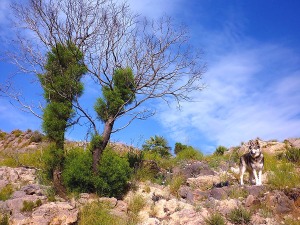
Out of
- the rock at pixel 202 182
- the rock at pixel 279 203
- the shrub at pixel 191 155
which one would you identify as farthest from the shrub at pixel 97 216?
the shrub at pixel 191 155

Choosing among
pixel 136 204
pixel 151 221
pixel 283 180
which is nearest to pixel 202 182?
pixel 283 180

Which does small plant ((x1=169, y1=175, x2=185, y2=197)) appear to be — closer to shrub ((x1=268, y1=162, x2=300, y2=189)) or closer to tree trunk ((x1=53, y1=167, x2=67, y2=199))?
shrub ((x1=268, y1=162, x2=300, y2=189))

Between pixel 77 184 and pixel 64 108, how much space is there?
335 centimetres

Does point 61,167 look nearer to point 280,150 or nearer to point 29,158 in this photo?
point 29,158

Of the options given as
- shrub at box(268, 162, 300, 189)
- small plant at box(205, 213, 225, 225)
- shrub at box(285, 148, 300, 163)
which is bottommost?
small plant at box(205, 213, 225, 225)

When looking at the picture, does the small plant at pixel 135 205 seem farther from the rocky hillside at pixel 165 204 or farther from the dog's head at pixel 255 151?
the dog's head at pixel 255 151

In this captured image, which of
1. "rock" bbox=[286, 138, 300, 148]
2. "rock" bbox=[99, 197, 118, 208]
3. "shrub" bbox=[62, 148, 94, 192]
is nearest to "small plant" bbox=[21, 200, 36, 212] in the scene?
"shrub" bbox=[62, 148, 94, 192]

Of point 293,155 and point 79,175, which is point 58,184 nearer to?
point 79,175

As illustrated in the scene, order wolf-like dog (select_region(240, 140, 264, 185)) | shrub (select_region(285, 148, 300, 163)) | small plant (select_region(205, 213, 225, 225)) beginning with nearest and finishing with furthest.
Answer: small plant (select_region(205, 213, 225, 225)) → wolf-like dog (select_region(240, 140, 264, 185)) → shrub (select_region(285, 148, 300, 163))

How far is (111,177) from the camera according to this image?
1318 centimetres

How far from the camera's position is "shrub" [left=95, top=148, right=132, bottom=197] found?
13172 millimetres

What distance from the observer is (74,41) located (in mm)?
16422

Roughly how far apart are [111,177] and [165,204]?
234 cm

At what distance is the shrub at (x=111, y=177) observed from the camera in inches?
519
